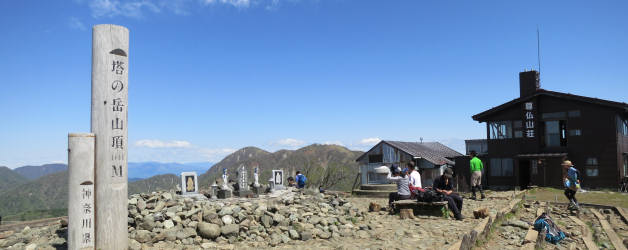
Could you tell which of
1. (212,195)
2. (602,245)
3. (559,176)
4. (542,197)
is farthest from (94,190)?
(559,176)

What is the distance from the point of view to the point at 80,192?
7570 mm

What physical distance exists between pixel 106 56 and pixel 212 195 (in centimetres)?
835

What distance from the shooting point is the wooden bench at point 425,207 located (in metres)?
12.7

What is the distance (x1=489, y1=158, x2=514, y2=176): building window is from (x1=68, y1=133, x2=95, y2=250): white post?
2702 centimetres

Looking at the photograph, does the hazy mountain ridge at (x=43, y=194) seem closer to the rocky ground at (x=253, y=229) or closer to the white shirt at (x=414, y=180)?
the rocky ground at (x=253, y=229)

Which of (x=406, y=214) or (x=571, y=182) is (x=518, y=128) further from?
(x=406, y=214)

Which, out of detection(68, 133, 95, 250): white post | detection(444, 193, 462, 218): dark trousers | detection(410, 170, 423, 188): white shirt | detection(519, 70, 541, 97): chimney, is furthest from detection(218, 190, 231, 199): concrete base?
detection(519, 70, 541, 97): chimney

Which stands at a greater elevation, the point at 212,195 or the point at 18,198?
the point at 212,195

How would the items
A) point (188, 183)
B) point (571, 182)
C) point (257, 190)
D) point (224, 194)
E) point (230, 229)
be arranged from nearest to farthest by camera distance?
point (230, 229), point (571, 182), point (188, 183), point (224, 194), point (257, 190)

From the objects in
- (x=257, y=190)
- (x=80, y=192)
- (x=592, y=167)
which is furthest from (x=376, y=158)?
(x=80, y=192)

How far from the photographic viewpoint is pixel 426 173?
35.0 meters

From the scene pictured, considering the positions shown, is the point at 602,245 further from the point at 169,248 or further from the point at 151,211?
the point at 151,211

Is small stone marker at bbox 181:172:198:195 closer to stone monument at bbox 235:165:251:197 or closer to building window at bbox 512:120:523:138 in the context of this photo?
stone monument at bbox 235:165:251:197

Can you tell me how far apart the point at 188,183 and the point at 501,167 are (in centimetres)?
2250
